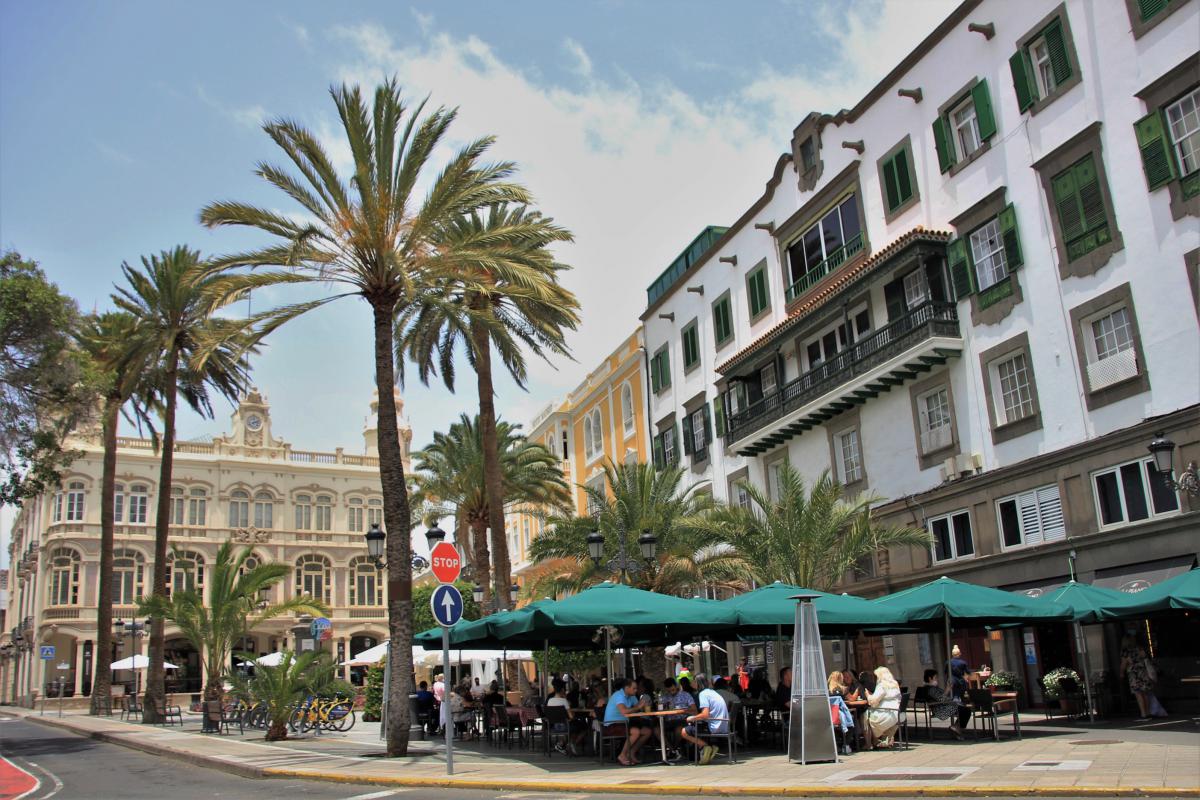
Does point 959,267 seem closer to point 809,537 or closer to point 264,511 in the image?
point 809,537

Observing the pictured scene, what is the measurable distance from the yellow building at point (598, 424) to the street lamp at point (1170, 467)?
2303cm

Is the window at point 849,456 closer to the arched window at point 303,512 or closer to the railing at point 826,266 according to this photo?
the railing at point 826,266

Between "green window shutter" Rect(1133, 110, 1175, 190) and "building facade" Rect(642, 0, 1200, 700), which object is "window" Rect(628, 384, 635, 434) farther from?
"green window shutter" Rect(1133, 110, 1175, 190)

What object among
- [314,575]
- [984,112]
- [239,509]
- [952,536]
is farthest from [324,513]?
[984,112]

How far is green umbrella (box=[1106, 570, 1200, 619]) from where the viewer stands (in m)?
15.4

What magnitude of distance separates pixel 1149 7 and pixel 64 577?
59.0m

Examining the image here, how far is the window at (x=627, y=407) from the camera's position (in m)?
43.7

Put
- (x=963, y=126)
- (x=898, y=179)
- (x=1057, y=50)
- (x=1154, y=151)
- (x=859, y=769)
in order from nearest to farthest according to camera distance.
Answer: (x=859, y=769) < (x=1154, y=151) < (x=1057, y=50) < (x=963, y=126) < (x=898, y=179)

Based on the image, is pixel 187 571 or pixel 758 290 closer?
pixel 758 290

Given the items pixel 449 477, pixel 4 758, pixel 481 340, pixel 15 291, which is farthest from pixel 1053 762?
pixel 449 477

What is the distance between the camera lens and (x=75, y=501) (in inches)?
2304

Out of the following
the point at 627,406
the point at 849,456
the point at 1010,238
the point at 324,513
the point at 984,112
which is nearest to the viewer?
the point at 1010,238

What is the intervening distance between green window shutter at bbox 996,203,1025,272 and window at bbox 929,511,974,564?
235 inches

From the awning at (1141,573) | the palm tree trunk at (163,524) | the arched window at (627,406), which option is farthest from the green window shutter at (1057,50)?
the palm tree trunk at (163,524)
